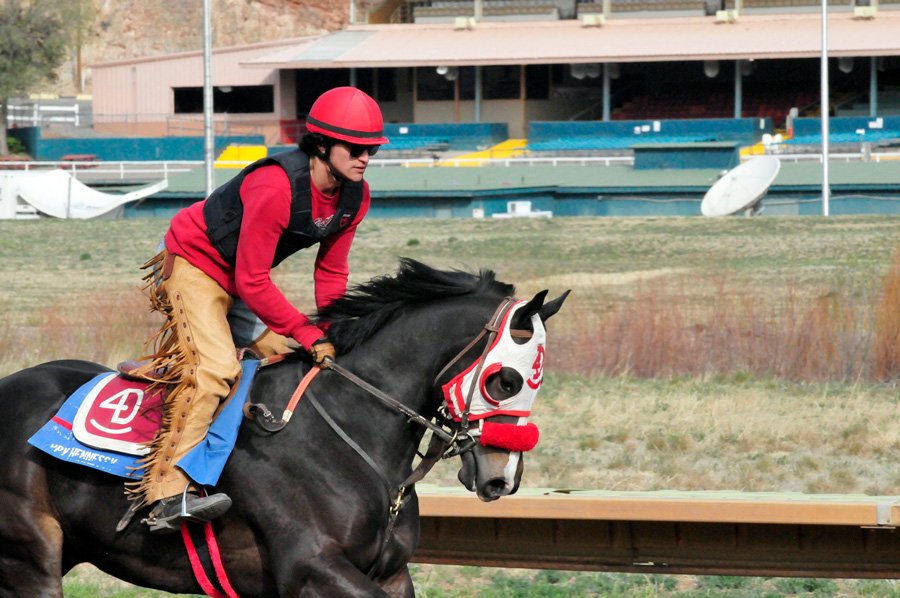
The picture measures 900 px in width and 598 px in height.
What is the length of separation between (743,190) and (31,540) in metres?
27.6

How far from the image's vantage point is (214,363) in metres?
5.11

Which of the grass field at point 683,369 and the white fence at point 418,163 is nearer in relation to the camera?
the grass field at point 683,369

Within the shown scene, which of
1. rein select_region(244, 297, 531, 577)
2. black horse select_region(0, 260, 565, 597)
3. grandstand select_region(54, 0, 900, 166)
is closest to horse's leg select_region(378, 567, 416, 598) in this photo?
black horse select_region(0, 260, 565, 597)

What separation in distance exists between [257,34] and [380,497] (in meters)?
72.7

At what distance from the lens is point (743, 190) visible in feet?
103

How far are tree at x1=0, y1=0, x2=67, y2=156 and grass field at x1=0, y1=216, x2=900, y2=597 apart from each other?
134 feet

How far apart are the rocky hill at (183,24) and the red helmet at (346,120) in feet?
232

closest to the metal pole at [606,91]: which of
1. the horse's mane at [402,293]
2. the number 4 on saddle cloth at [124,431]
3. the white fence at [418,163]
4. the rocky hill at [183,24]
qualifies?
the white fence at [418,163]

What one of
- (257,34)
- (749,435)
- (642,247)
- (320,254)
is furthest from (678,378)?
(257,34)

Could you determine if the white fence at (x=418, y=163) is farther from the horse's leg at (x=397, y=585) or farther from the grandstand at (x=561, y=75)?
the horse's leg at (x=397, y=585)

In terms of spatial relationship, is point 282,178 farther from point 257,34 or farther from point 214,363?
point 257,34

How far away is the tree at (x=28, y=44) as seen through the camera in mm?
61094

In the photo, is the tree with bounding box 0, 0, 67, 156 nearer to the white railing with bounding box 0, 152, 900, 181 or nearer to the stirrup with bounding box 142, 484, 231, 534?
the white railing with bounding box 0, 152, 900, 181

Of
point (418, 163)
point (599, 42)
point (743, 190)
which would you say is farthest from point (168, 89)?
point (743, 190)
